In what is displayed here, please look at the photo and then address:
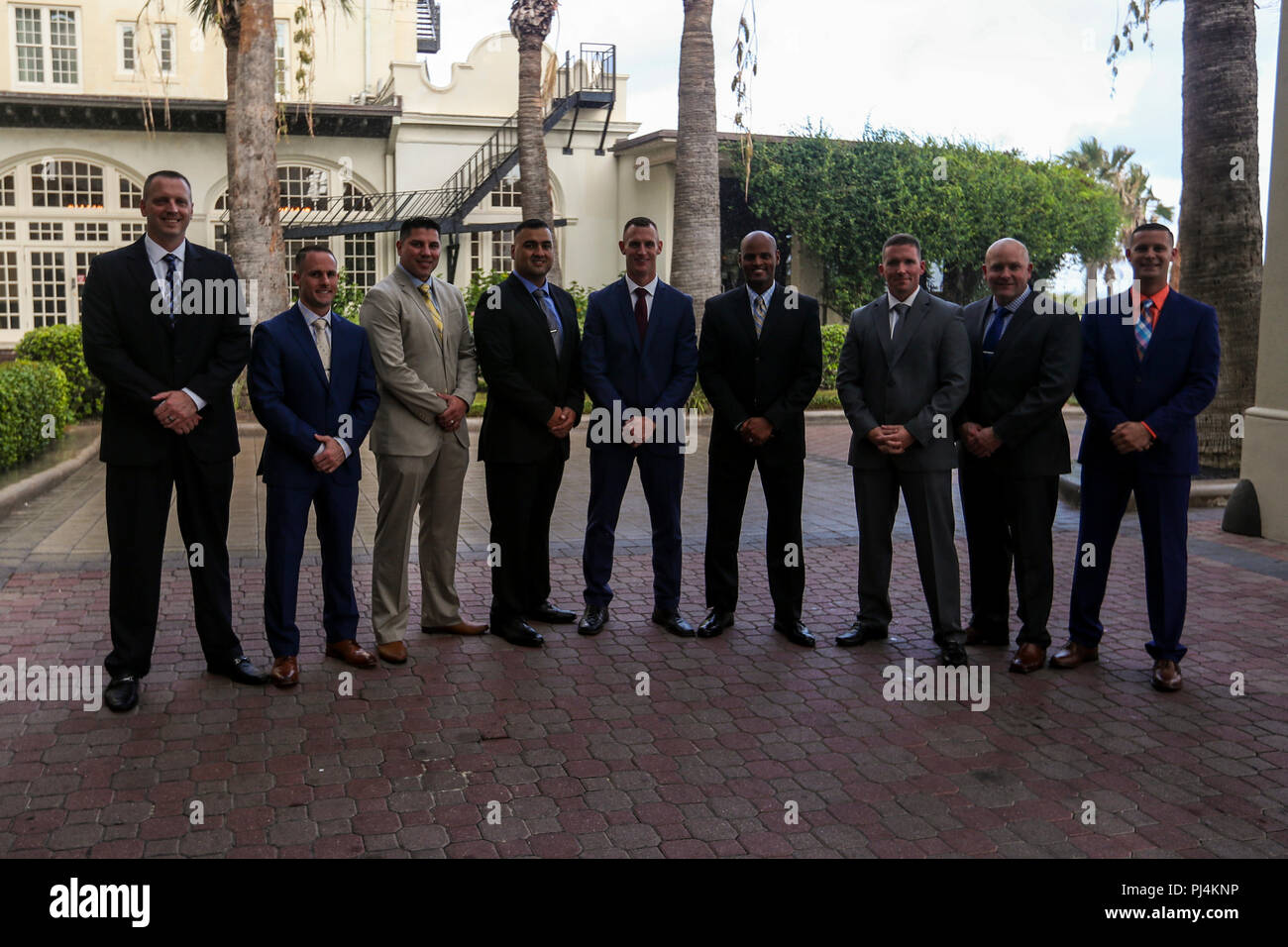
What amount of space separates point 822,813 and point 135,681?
3.28 m

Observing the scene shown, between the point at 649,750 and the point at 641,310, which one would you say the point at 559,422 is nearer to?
the point at 641,310

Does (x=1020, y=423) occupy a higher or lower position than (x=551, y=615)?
higher

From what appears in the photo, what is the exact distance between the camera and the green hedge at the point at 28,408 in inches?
465

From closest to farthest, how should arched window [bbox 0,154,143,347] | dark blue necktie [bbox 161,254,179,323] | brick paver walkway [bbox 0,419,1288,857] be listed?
brick paver walkway [bbox 0,419,1288,857], dark blue necktie [bbox 161,254,179,323], arched window [bbox 0,154,143,347]

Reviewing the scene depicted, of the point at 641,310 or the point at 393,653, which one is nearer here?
the point at 393,653

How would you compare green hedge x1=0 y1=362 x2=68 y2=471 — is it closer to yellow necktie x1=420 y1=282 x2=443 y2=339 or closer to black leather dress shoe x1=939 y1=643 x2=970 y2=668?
yellow necktie x1=420 y1=282 x2=443 y2=339

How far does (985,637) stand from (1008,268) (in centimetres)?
205

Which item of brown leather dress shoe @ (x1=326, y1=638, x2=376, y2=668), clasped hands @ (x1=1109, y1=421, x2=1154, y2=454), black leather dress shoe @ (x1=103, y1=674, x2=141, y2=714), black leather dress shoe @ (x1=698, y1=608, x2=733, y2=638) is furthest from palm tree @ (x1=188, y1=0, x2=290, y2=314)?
clasped hands @ (x1=1109, y1=421, x2=1154, y2=454)

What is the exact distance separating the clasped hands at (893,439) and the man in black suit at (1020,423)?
33 cm

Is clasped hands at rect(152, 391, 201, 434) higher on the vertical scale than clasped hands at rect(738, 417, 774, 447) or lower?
higher

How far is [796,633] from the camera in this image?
21.8 feet

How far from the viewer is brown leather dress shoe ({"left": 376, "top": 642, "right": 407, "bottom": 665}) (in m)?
6.14

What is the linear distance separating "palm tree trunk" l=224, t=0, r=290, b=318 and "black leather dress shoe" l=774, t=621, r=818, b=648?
1233 centimetres

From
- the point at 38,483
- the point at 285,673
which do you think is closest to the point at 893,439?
the point at 285,673
